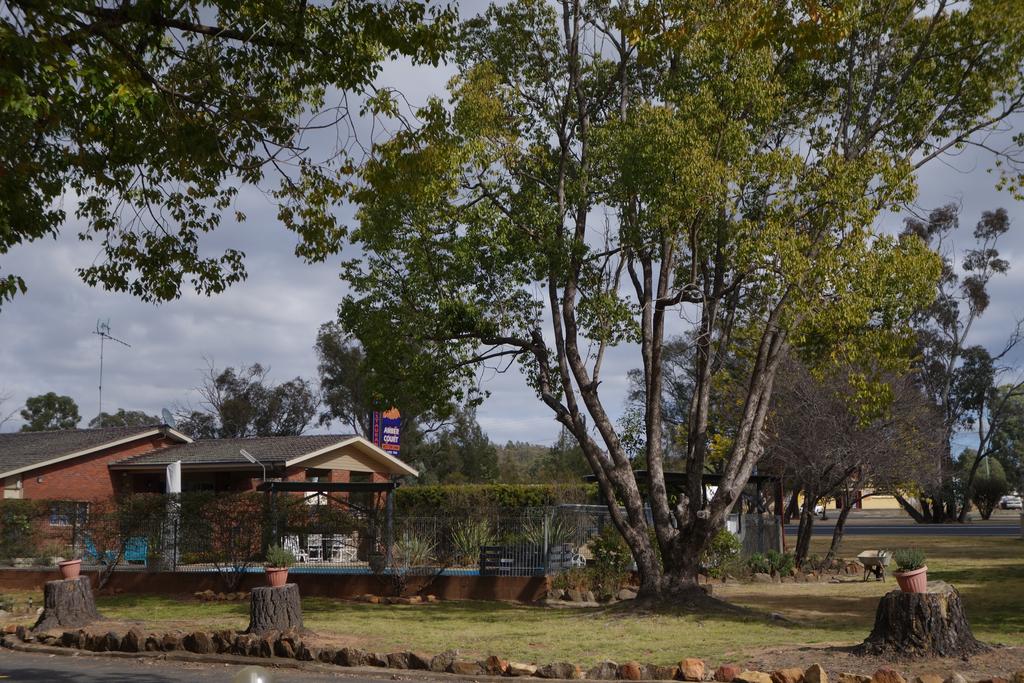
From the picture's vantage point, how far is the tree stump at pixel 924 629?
11.0 meters

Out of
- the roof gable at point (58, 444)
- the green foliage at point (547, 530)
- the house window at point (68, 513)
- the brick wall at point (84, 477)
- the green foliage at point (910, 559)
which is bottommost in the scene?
the green foliage at point (910, 559)

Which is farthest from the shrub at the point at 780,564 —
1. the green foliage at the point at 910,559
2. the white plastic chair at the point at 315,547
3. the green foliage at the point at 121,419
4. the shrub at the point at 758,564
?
the green foliage at the point at 121,419

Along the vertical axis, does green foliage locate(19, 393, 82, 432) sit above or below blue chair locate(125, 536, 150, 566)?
above

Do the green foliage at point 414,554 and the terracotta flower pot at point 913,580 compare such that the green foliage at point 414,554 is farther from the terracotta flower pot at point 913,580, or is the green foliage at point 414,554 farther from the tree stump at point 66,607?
the terracotta flower pot at point 913,580

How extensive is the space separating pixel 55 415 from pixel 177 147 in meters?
82.5

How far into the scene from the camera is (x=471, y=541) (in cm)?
2117

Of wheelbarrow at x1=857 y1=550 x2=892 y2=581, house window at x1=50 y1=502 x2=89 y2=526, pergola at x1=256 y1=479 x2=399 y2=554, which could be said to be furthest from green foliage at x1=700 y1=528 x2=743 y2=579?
house window at x1=50 y1=502 x2=89 y2=526

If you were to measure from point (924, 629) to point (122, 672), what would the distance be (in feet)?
29.4

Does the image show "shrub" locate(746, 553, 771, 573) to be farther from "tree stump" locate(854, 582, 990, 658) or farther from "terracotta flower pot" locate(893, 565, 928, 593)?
"terracotta flower pot" locate(893, 565, 928, 593)

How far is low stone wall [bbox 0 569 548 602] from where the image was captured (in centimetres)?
2056

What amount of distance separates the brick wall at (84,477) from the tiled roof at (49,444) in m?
0.35

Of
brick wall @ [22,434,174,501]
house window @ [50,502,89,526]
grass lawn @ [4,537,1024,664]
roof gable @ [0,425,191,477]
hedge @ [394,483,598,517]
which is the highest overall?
roof gable @ [0,425,191,477]

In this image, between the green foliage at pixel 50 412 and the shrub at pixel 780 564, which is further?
the green foliage at pixel 50 412

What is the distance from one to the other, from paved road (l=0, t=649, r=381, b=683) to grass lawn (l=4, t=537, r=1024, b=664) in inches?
75.0
